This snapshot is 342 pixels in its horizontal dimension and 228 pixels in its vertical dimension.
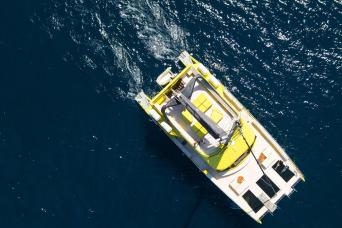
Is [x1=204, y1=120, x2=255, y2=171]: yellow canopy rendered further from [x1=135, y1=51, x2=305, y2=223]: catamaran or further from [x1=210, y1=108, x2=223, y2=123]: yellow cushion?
[x1=210, y1=108, x2=223, y2=123]: yellow cushion

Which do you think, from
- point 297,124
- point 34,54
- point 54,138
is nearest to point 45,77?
point 34,54

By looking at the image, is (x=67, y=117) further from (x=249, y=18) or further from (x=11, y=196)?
(x=249, y=18)

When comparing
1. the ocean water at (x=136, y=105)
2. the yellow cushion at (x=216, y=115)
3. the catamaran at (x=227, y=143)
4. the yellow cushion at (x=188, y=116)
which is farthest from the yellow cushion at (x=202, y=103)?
the ocean water at (x=136, y=105)

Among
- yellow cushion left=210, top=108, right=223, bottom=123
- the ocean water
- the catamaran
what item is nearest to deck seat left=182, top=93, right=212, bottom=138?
the catamaran

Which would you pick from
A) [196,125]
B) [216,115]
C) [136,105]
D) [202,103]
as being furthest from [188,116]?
[136,105]

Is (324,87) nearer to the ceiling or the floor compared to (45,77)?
nearer to the floor

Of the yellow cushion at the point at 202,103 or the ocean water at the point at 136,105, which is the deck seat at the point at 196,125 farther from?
the ocean water at the point at 136,105

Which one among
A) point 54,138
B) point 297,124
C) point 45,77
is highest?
point 45,77
